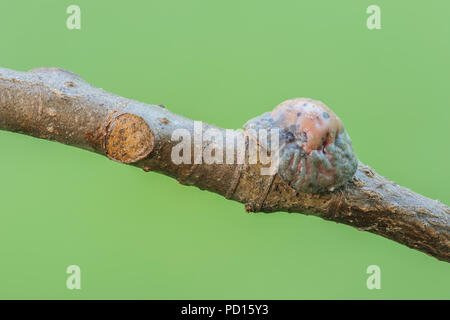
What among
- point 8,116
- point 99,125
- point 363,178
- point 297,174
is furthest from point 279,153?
point 8,116

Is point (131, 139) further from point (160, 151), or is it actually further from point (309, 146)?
point (309, 146)

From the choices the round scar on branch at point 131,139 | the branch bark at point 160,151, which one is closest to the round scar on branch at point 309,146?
the branch bark at point 160,151

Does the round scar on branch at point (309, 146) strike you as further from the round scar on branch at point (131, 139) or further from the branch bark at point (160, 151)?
the round scar on branch at point (131, 139)

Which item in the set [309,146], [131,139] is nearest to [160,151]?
[131,139]

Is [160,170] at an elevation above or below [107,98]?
below

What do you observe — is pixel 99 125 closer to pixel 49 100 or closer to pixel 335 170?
pixel 49 100
